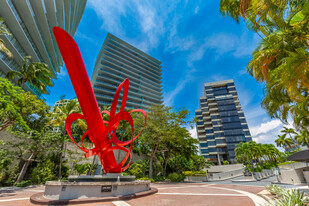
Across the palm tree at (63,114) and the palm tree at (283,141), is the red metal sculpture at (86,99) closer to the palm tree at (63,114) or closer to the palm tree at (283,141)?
the palm tree at (63,114)

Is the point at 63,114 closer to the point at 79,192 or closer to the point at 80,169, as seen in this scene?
the point at 80,169

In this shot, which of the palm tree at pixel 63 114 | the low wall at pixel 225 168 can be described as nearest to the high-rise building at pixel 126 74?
the low wall at pixel 225 168

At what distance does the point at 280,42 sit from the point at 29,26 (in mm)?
41167

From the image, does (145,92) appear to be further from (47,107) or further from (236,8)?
(236,8)

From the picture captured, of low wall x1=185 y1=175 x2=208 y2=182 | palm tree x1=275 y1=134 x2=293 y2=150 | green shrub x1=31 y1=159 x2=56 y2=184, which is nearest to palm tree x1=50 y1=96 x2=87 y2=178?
green shrub x1=31 y1=159 x2=56 y2=184

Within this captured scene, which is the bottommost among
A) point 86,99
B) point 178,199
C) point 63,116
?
point 178,199

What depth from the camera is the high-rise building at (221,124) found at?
60156mm

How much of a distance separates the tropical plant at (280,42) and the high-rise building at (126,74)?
180 feet

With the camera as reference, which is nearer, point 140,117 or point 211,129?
point 140,117

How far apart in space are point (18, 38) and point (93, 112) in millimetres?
32851

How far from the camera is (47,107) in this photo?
18719mm

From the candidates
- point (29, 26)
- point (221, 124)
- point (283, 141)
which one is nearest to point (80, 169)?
point (29, 26)

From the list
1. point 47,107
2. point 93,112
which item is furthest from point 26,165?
point 93,112

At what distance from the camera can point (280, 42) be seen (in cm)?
→ 527
